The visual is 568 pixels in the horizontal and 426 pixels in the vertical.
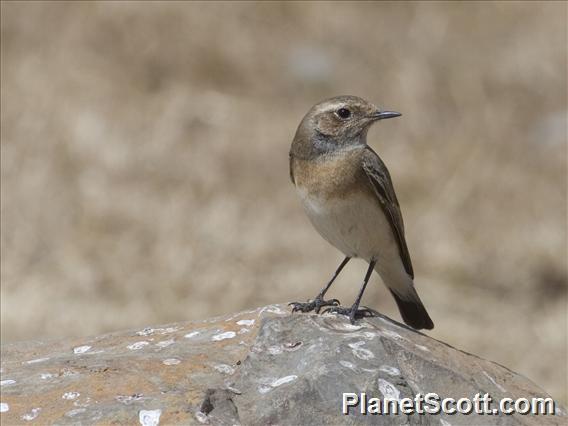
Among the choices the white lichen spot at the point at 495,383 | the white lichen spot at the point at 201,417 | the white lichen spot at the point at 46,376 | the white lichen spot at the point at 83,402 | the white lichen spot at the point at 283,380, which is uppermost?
the white lichen spot at the point at 46,376

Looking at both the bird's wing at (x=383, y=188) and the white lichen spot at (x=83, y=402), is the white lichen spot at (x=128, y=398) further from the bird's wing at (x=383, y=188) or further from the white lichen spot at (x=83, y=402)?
the bird's wing at (x=383, y=188)

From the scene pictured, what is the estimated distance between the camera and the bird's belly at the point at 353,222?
6.83 m

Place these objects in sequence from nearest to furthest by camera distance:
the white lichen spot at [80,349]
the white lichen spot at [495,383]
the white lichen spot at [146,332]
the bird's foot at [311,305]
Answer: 1. the white lichen spot at [495,383]
2. the white lichen spot at [80,349]
3. the white lichen spot at [146,332]
4. the bird's foot at [311,305]

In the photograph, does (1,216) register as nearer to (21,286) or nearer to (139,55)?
(21,286)

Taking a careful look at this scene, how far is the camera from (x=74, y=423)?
4957 mm

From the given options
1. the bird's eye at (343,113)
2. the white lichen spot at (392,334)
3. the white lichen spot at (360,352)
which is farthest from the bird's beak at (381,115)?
the white lichen spot at (360,352)

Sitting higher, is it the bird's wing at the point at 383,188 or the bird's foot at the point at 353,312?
the bird's wing at the point at 383,188

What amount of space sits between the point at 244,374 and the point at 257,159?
25.0ft

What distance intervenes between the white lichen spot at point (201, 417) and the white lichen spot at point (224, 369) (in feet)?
1.75

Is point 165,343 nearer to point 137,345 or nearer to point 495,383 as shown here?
point 137,345

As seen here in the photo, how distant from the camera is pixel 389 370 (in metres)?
5.52

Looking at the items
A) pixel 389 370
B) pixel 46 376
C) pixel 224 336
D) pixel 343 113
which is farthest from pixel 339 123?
pixel 46 376

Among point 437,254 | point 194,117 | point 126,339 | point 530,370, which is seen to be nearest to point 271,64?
point 194,117

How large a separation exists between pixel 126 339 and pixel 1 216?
5935 mm
